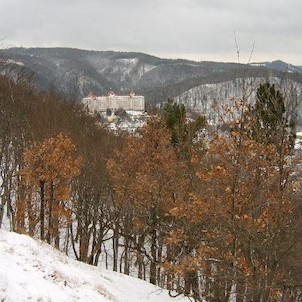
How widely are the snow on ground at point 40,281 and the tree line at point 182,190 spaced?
2006 mm

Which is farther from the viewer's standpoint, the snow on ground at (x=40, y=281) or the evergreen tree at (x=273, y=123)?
the snow on ground at (x=40, y=281)

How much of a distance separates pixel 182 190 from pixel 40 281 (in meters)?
7.68

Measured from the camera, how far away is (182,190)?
16.8m

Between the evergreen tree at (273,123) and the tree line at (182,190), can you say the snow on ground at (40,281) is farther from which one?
the evergreen tree at (273,123)

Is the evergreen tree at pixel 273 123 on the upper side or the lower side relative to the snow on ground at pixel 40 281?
upper

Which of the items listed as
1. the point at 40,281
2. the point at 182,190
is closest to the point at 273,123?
the point at 40,281

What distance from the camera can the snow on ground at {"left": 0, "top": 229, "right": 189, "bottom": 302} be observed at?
→ 31.3ft

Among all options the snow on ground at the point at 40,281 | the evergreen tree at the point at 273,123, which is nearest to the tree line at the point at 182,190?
the evergreen tree at the point at 273,123

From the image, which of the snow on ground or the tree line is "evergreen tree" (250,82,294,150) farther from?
the snow on ground

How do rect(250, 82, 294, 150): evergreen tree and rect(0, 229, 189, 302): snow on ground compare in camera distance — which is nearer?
rect(250, 82, 294, 150): evergreen tree

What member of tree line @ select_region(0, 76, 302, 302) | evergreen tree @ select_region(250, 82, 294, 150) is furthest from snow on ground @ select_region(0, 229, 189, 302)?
evergreen tree @ select_region(250, 82, 294, 150)

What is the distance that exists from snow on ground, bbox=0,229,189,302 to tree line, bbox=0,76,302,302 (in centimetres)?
201

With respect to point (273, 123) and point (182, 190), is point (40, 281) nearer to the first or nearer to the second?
point (273, 123)

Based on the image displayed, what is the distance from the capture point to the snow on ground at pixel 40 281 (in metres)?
9.55
